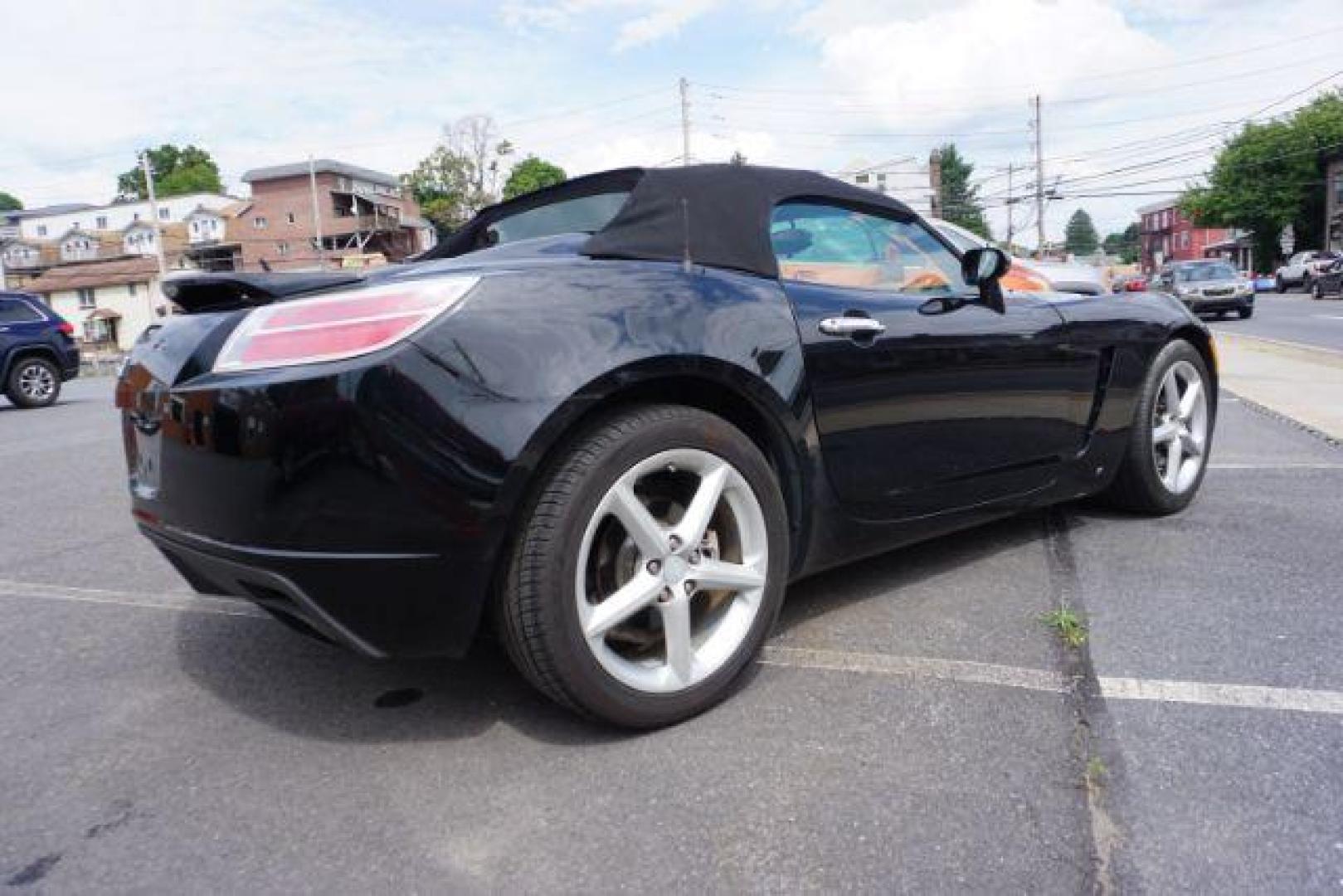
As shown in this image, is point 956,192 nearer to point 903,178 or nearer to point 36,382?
point 903,178

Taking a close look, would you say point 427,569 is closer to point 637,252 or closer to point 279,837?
point 279,837

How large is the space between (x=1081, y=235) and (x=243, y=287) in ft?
572

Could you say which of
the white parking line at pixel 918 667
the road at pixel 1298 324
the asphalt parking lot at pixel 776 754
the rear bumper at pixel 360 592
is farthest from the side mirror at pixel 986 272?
the road at pixel 1298 324

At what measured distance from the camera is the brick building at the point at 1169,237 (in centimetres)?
9606

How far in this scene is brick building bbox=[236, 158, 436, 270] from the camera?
6525cm

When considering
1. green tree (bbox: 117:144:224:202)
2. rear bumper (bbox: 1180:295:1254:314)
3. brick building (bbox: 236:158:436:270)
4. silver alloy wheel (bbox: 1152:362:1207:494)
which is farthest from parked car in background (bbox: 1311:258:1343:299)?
green tree (bbox: 117:144:224:202)

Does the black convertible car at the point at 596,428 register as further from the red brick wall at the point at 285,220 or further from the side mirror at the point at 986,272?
the red brick wall at the point at 285,220

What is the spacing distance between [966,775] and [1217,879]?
1.58ft

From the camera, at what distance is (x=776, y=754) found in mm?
2092

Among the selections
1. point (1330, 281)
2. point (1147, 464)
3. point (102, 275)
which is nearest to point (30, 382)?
point (1147, 464)

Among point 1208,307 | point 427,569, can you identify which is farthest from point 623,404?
point 1208,307

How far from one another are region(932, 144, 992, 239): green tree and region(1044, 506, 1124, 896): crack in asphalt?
8494 cm

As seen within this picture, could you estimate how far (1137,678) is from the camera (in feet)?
7.91

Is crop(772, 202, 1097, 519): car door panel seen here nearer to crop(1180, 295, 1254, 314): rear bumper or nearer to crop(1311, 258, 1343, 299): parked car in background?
crop(1180, 295, 1254, 314): rear bumper
